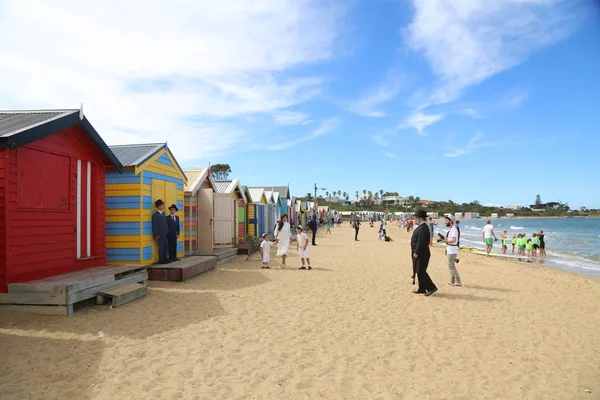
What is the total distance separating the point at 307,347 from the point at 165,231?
5.96 m

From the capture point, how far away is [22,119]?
265 inches

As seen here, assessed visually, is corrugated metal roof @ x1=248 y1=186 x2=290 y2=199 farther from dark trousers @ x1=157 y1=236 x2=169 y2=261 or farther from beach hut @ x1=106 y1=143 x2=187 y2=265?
beach hut @ x1=106 y1=143 x2=187 y2=265

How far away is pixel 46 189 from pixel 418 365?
22.0 feet

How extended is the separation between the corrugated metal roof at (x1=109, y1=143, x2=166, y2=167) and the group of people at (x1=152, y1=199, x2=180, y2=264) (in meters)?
1.10

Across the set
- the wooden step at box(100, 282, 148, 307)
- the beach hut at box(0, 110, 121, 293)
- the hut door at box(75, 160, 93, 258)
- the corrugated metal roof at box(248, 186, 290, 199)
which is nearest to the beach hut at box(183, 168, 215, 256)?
the beach hut at box(0, 110, 121, 293)

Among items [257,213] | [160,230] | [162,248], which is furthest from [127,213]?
[257,213]

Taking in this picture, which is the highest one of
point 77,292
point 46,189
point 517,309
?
point 46,189

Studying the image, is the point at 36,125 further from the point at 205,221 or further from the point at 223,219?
the point at 223,219

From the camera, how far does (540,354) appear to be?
195 inches

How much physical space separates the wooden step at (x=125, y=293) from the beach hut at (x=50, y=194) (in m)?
1.10

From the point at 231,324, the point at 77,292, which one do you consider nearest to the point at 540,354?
the point at 231,324

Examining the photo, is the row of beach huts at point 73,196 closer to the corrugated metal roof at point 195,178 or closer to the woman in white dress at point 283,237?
the corrugated metal roof at point 195,178

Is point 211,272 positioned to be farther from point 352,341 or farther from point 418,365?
point 418,365

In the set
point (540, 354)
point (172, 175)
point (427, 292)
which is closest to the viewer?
point (540, 354)
